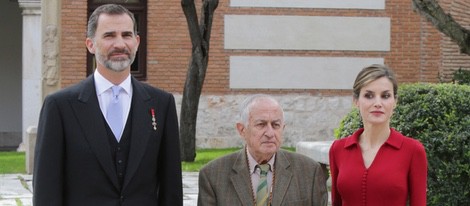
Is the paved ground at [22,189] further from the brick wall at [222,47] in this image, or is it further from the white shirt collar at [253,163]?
the white shirt collar at [253,163]

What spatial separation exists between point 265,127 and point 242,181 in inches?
11.9

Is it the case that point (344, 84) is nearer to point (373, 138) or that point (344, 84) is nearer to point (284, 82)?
point (284, 82)

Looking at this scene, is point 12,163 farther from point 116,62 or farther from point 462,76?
point 116,62

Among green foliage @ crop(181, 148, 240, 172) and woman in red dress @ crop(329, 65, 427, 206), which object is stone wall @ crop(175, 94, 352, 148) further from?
woman in red dress @ crop(329, 65, 427, 206)

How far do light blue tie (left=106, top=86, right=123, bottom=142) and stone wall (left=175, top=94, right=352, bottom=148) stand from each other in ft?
45.4

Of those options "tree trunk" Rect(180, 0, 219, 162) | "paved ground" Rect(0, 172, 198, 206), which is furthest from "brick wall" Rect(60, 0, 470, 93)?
"paved ground" Rect(0, 172, 198, 206)

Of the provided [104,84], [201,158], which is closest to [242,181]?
[104,84]

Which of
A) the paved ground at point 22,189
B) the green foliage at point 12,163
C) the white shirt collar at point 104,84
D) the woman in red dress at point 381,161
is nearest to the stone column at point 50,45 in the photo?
the green foliage at point 12,163

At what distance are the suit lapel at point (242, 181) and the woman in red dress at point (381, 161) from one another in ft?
1.46

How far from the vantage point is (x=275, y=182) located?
4.79m

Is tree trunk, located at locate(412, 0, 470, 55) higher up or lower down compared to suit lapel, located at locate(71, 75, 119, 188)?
higher up

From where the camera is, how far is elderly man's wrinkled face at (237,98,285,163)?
468 cm

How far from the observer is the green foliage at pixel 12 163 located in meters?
14.8

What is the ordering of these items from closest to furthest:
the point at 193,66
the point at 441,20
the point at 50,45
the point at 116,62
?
the point at 116,62 → the point at 441,20 → the point at 193,66 → the point at 50,45
